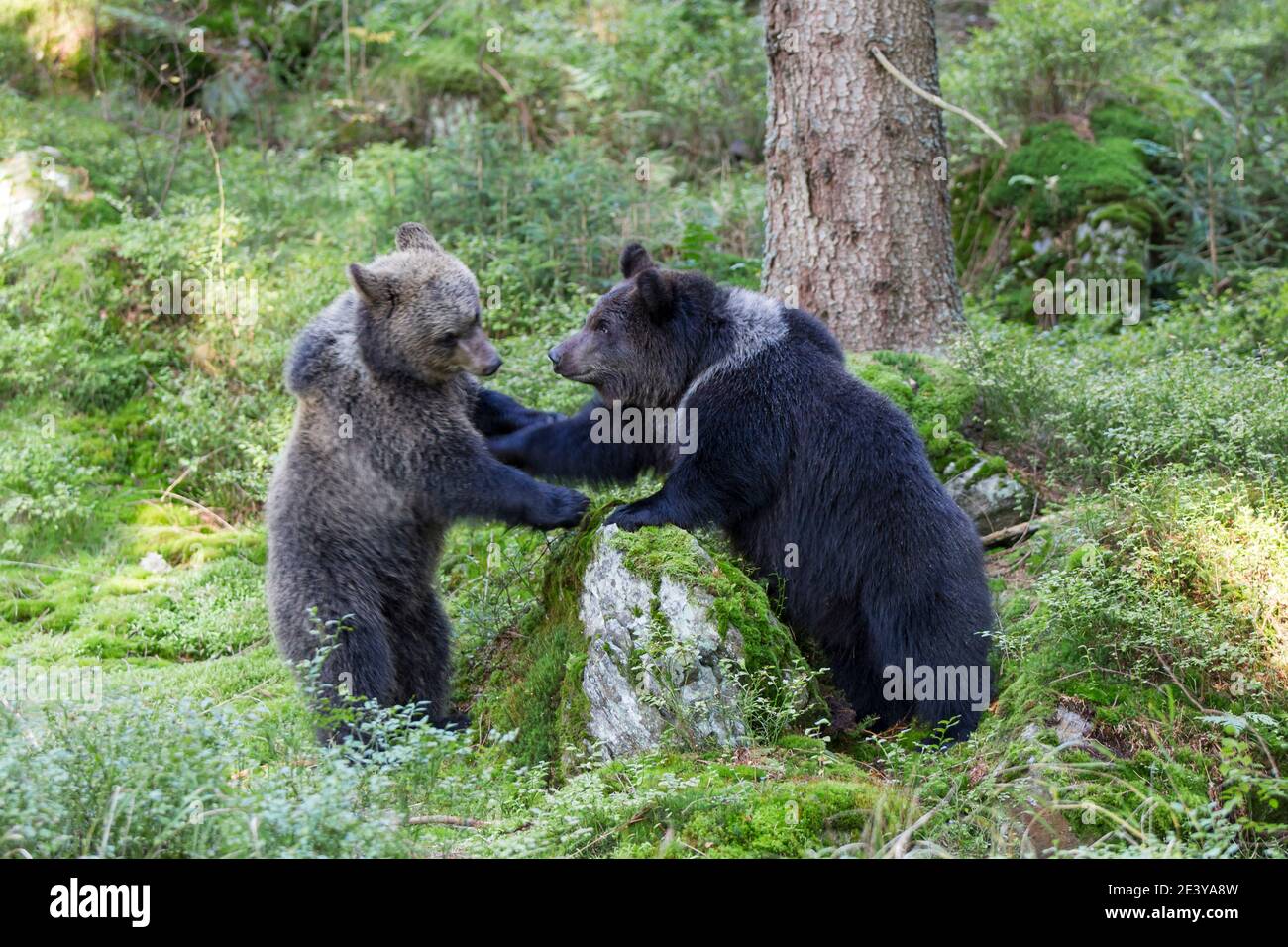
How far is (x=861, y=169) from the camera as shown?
10422 millimetres

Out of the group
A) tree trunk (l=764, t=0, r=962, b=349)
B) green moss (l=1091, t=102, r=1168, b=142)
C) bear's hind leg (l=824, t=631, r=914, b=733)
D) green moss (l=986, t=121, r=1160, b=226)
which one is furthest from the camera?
green moss (l=1091, t=102, r=1168, b=142)

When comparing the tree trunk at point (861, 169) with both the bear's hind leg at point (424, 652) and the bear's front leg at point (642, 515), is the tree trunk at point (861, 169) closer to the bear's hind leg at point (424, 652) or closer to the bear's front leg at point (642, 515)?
the bear's front leg at point (642, 515)

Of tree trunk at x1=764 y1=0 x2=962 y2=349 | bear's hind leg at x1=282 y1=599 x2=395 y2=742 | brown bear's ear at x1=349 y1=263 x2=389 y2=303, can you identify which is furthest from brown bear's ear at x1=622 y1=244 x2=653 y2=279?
bear's hind leg at x1=282 y1=599 x2=395 y2=742

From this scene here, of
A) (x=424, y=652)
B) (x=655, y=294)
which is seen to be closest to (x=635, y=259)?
(x=655, y=294)

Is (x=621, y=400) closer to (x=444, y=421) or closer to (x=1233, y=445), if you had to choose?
(x=444, y=421)

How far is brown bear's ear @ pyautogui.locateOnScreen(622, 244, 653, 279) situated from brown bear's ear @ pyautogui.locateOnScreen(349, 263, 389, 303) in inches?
64.7

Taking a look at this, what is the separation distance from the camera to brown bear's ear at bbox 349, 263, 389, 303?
7531 mm

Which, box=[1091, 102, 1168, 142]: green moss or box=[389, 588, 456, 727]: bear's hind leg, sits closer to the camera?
box=[389, 588, 456, 727]: bear's hind leg

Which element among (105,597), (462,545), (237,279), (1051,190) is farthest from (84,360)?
(1051,190)

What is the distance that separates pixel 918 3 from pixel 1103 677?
6.55 m

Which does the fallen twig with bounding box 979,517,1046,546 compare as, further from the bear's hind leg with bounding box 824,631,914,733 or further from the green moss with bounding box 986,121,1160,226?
the green moss with bounding box 986,121,1160,226

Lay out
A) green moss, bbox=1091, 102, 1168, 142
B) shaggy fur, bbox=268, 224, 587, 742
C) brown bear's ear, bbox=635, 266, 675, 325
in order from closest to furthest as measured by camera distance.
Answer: shaggy fur, bbox=268, 224, 587, 742, brown bear's ear, bbox=635, 266, 675, 325, green moss, bbox=1091, 102, 1168, 142

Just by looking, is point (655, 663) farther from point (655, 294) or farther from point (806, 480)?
point (655, 294)

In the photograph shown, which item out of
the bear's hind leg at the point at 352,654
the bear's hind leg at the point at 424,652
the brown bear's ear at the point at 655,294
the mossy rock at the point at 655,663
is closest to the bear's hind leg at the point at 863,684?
the mossy rock at the point at 655,663
